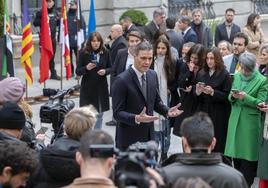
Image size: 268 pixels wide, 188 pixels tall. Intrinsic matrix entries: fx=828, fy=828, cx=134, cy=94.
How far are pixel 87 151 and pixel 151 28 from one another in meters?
10.8

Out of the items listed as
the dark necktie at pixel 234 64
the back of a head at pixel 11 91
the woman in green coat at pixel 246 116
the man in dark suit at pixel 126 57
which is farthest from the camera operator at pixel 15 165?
the man in dark suit at pixel 126 57

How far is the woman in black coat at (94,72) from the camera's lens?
12.3 m

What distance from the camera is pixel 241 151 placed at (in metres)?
9.34

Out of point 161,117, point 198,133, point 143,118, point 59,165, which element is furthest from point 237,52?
point 59,165

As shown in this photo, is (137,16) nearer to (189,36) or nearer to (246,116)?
(189,36)

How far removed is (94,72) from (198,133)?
6.75 m

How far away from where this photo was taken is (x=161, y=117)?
10.4 metres

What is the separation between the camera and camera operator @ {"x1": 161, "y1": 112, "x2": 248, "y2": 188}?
563 centimetres

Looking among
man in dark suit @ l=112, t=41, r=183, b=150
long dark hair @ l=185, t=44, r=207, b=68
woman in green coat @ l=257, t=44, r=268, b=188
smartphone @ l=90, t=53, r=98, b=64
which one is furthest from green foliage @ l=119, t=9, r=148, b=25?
woman in green coat @ l=257, t=44, r=268, b=188

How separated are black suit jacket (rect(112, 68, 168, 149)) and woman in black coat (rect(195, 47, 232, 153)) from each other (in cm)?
95

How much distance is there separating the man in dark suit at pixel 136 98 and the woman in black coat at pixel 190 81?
1.12 meters

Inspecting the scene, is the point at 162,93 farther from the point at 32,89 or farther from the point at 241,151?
the point at 32,89

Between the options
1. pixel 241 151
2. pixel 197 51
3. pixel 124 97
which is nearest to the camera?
pixel 124 97

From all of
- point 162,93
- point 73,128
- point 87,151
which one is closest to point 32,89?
point 162,93
